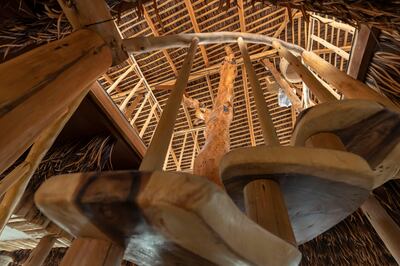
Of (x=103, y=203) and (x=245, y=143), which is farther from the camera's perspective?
(x=245, y=143)

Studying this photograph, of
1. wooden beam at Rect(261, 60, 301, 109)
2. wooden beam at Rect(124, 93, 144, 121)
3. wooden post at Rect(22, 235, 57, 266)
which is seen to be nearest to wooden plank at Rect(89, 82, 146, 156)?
wooden post at Rect(22, 235, 57, 266)

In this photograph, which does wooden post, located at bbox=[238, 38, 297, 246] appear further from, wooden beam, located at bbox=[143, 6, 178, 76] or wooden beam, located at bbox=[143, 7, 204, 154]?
wooden beam, located at bbox=[143, 6, 178, 76]

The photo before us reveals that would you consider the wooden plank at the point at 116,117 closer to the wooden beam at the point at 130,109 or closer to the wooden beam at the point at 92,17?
the wooden beam at the point at 92,17

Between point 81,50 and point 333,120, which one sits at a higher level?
point 81,50

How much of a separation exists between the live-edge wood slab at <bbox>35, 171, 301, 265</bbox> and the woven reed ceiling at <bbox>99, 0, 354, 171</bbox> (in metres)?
A: 3.43

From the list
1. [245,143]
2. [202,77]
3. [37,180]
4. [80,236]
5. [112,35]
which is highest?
[112,35]

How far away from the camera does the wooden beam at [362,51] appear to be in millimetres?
1211

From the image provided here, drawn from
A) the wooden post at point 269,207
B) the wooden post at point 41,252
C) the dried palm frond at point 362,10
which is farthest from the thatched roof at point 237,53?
the wooden post at point 41,252

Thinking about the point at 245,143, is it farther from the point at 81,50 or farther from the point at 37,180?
the point at 81,50

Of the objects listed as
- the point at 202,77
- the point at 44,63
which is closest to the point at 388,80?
the point at 44,63

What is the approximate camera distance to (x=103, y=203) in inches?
16.7

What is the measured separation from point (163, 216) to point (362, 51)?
139 centimetres

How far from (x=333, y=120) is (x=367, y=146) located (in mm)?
178

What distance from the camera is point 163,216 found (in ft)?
1.38
